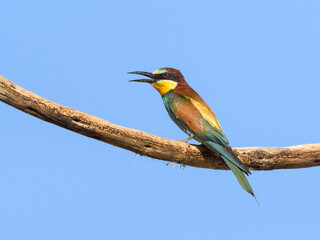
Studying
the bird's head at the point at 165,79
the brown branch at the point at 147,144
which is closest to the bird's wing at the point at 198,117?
the brown branch at the point at 147,144

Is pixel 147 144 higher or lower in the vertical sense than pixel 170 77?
lower

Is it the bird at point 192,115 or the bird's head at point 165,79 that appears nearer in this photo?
the bird at point 192,115

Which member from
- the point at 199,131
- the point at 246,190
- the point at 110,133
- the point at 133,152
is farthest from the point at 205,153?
the point at 110,133

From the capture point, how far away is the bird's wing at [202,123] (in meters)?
3.81

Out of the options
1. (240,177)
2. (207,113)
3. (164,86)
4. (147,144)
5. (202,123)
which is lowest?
(240,177)

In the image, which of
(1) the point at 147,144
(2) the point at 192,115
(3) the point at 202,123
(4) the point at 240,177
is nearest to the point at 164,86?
(2) the point at 192,115

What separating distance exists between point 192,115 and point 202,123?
12 centimetres

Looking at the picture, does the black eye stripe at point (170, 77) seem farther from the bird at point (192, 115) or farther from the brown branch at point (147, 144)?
the brown branch at point (147, 144)

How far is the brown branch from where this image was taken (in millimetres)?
3156

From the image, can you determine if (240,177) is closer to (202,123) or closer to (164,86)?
(202,123)

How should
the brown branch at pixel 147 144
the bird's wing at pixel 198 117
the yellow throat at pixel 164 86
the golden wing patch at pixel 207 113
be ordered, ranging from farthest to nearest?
the yellow throat at pixel 164 86
the golden wing patch at pixel 207 113
the bird's wing at pixel 198 117
the brown branch at pixel 147 144

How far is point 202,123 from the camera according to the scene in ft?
13.2

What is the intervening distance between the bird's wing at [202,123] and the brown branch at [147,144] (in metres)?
0.12

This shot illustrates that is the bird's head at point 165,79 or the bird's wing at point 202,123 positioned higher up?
the bird's head at point 165,79
